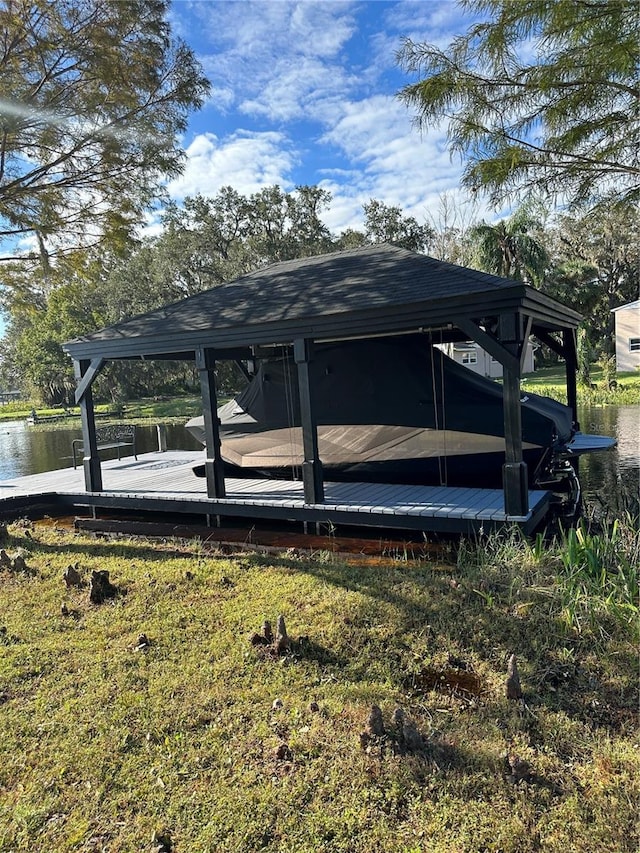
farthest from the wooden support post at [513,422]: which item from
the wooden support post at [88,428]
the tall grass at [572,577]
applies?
the wooden support post at [88,428]

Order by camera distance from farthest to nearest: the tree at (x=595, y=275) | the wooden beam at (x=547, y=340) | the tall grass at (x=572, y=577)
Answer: the tree at (x=595, y=275) → the wooden beam at (x=547, y=340) → the tall grass at (x=572, y=577)

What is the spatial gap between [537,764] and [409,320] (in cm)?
437

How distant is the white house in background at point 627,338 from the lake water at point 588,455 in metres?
12.2

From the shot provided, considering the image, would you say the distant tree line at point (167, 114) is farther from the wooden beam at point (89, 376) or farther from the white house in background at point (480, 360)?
the white house in background at point (480, 360)

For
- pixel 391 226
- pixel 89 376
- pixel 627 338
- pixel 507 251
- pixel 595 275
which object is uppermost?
pixel 391 226

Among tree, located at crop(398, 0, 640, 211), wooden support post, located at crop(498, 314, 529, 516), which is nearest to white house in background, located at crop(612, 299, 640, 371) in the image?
tree, located at crop(398, 0, 640, 211)

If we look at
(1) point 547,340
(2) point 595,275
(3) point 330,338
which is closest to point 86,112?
(3) point 330,338

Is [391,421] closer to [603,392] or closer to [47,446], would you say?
[603,392]

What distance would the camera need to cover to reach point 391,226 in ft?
115

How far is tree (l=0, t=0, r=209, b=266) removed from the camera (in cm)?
590

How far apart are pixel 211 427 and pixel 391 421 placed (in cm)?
246

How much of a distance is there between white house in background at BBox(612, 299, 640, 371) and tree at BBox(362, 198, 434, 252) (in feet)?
40.9

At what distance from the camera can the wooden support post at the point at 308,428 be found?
6.59 meters

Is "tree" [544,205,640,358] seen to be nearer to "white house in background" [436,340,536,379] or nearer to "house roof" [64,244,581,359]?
"white house in background" [436,340,536,379]
